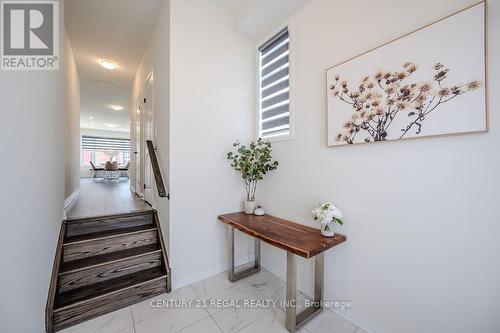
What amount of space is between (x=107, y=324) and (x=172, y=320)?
505 millimetres

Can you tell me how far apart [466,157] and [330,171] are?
0.84 metres

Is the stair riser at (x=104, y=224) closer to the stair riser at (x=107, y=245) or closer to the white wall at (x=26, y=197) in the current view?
the stair riser at (x=107, y=245)

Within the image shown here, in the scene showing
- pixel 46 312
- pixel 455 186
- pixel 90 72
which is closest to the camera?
pixel 455 186

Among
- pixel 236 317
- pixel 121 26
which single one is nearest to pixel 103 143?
pixel 121 26

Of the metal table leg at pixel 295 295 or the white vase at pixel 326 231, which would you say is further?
the white vase at pixel 326 231

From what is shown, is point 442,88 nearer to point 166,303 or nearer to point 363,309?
point 363,309

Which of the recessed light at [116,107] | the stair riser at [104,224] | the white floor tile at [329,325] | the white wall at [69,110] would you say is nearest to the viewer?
the white floor tile at [329,325]

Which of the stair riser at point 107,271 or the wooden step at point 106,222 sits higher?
the wooden step at point 106,222

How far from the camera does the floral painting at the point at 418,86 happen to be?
1.10m

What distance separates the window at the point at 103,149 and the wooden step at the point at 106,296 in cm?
1044

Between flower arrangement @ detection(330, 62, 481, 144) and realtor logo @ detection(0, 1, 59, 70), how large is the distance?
2163 millimetres

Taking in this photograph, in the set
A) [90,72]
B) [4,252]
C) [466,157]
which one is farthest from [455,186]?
[90,72]

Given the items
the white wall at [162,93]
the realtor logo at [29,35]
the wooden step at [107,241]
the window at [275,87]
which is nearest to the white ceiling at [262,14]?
the window at [275,87]

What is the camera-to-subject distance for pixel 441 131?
1.19 metres
